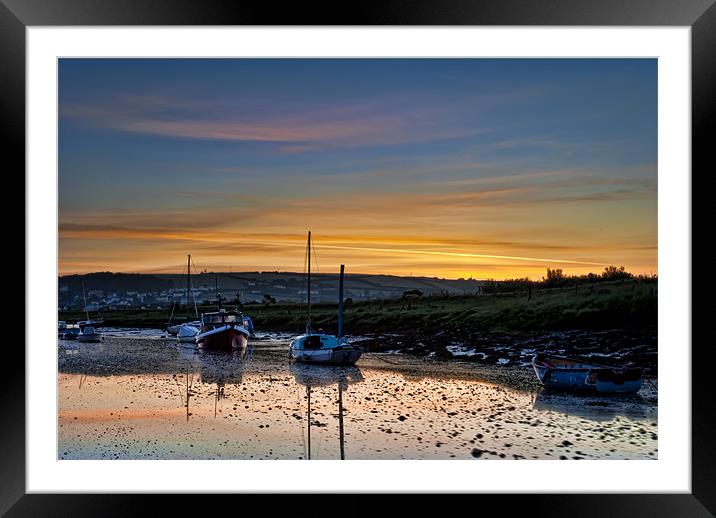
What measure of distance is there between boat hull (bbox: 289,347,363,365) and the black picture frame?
469 inches

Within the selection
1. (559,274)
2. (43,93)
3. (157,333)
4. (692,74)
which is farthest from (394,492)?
(157,333)

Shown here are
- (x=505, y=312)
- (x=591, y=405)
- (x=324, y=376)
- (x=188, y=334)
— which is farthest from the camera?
(x=188, y=334)

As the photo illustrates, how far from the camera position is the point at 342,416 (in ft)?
29.2

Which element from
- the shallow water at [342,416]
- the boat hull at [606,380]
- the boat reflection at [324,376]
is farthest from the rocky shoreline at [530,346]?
the boat reflection at [324,376]

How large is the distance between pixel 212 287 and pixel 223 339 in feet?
26.6

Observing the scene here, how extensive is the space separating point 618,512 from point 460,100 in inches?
464

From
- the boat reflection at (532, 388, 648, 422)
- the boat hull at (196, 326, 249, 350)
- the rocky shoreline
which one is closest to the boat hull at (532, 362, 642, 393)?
the boat reflection at (532, 388, 648, 422)

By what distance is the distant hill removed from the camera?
80.3 feet

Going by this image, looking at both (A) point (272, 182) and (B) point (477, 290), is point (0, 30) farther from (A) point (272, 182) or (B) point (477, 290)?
(B) point (477, 290)

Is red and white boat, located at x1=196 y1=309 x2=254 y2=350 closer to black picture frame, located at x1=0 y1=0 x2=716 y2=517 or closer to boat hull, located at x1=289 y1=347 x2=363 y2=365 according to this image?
boat hull, located at x1=289 y1=347 x2=363 y2=365

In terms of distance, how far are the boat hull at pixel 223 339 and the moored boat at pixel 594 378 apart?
1163 centimetres

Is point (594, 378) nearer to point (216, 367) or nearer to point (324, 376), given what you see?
point (324, 376)

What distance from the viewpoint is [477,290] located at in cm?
2444

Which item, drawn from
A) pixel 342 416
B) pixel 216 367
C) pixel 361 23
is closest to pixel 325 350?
pixel 216 367
